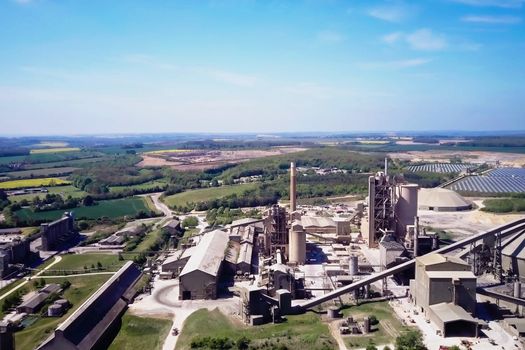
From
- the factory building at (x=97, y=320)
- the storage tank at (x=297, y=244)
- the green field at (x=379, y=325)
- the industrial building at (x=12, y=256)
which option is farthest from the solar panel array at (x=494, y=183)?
the industrial building at (x=12, y=256)

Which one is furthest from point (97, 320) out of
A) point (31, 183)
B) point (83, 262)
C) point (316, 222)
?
point (31, 183)

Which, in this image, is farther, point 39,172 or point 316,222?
point 39,172

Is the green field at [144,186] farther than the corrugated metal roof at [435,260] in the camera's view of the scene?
Yes

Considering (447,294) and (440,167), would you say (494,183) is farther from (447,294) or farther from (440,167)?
(447,294)

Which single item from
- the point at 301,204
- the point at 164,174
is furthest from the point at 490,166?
the point at 164,174

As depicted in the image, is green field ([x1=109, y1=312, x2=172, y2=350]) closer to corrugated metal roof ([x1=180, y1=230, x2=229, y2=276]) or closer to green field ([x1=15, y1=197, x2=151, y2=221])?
corrugated metal roof ([x1=180, y1=230, x2=229, y2=276])

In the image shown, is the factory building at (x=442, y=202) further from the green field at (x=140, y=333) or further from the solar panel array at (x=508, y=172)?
the green field at (x=140, y=333)
